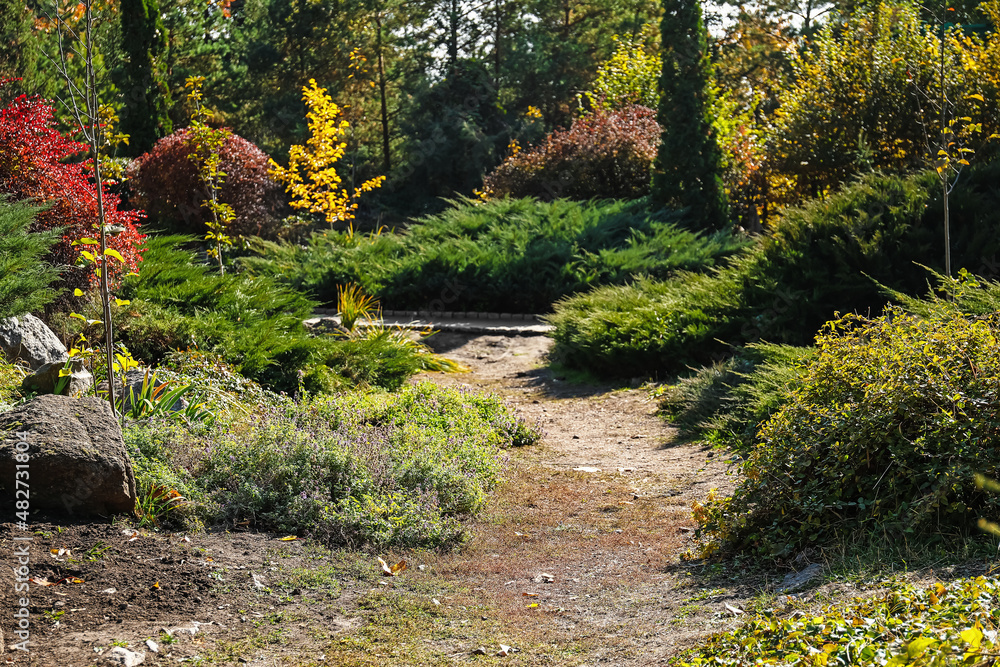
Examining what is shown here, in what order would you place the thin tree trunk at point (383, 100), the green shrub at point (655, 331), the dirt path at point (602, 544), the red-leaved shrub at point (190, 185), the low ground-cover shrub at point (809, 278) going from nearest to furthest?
the dirt path at point (602, 544)
the low ground-cover shrub at point (809, 278)
the green shrub at point (655, 331)
the red-leaved shrub at point (190, 185)
the thin tree trunk at point (383, 100)

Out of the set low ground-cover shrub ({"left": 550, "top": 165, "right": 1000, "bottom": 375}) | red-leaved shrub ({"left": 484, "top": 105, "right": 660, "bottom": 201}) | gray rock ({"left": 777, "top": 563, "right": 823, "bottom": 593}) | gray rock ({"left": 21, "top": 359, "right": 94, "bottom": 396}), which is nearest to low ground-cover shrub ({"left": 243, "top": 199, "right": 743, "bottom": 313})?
low ground-cover shrub ({"left": 550, "top": 165, "right": 1000, "bottom": 375})

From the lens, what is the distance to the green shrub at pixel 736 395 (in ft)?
19.4

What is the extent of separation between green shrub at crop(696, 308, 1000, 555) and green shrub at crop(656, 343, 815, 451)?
51.6 inches

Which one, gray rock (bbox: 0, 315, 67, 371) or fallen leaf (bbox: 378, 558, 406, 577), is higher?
gray rock (bbox: 0, 315, 67, 371)

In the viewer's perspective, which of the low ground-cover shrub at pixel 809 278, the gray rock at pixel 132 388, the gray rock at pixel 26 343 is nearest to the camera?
the gray rock at pixel 132 388

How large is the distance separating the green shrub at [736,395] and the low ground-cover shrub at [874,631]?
2633mm

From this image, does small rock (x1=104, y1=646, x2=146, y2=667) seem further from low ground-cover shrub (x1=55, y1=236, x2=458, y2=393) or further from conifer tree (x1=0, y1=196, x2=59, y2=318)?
low ground-cover shrub (x1=55, y1=236, x2=458, y2=393)

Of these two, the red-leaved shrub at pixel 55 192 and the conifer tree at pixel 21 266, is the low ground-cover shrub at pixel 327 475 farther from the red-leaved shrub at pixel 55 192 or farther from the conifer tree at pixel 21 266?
the red-leaved shrub at pixel 55 192

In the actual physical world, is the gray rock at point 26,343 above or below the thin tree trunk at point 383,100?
below

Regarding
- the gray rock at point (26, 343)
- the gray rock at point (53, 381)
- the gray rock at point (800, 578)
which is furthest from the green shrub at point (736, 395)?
the gray rock at point (26, 343)

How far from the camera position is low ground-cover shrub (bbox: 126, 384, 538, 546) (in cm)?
438

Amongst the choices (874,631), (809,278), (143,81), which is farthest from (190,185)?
(874,631)

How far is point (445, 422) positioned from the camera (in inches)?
252

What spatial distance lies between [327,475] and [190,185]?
11.9 meters
